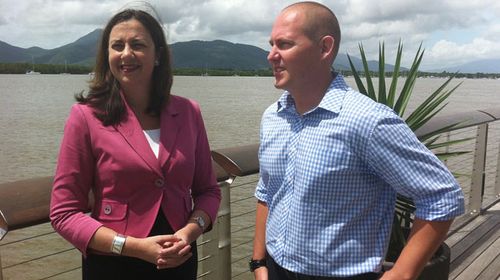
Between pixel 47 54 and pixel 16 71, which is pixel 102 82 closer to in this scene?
pixel 16 71

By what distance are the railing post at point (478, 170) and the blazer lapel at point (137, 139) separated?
3528mm

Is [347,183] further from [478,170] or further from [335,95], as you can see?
[478,170]

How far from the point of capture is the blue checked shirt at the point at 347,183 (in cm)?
135

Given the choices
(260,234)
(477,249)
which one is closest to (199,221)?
(260,234)

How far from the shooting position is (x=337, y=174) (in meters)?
1.42

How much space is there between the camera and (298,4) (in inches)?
58.6

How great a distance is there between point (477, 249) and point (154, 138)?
3.00m

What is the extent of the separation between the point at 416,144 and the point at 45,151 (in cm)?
1340

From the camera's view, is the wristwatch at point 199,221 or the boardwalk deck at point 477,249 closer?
the wristwatch at point 199,221

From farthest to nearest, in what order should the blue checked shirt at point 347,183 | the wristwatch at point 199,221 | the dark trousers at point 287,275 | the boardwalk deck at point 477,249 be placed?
the boardwalk deck at point 477,249
the wristwatch at point 199,221
the dark trousers at point 287,275
the blue checked shirt at point 347,183

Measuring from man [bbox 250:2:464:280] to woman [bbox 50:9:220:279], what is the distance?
399mm

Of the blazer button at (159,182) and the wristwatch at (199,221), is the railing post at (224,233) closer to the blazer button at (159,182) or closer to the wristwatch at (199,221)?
the wristwatch at (199,221)

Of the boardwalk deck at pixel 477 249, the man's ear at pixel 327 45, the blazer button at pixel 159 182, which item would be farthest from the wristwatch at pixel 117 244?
the boardwalk deck at pixel 477 249

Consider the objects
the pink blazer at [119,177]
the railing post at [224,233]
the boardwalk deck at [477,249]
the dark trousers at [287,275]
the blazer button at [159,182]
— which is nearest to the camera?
the dark trousers at [287,275]
